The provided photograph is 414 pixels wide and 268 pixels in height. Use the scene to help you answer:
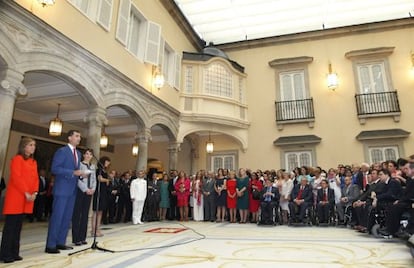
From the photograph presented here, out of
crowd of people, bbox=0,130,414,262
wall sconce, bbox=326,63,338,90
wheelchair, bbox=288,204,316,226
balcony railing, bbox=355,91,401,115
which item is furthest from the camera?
wall sconce, bbox=326,63,338,90

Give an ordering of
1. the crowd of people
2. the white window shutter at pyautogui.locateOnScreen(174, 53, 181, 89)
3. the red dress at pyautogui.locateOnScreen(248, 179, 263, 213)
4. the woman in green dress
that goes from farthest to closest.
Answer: the white window shutter at pyautogui.locateOnScreen(174, 53, 181, 89) < the woman in green dress < the red dress at pyautogui.locateOnScreen(248, 179, 263, 213) < the crowd of people

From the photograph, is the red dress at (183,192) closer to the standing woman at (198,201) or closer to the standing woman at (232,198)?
the standing woman at (198,201)

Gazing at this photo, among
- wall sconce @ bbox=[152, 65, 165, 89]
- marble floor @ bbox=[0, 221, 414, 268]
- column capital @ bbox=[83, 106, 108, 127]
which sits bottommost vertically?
marble floor @ bbox=[0, 221, 414, 268]

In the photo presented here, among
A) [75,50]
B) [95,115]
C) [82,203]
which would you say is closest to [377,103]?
[95,115]

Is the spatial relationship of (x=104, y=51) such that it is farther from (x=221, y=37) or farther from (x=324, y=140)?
(x=324, y=140)

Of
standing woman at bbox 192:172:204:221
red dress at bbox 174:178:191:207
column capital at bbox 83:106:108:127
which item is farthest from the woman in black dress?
column capital at bbox 83:106:108:127

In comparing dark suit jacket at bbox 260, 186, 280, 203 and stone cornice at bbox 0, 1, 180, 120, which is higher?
stone cornice at bbox 0, 1, 180, 120

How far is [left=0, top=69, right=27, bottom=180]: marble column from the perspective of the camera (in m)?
5.23

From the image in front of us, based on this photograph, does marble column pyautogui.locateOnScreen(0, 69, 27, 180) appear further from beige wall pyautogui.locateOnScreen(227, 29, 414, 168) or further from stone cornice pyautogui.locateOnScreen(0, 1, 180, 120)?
beige wall pyautogui.locateOnScreen(227, 29, 414, 168)

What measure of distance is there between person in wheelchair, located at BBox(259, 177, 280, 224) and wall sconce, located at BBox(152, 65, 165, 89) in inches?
210

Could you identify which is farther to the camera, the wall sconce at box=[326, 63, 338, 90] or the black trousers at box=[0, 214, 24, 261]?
the wall sconce at box=[326, 63, 338, 90]

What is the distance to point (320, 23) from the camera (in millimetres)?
14109

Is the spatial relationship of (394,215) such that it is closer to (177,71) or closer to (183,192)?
(183,192)

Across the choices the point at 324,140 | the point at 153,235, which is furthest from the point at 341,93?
the point at 153,235
